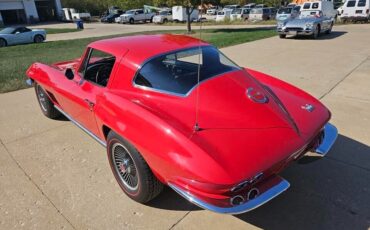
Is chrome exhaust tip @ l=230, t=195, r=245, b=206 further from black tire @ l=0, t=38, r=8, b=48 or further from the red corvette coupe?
black tire @ l=0, t=38, r=8, b=48

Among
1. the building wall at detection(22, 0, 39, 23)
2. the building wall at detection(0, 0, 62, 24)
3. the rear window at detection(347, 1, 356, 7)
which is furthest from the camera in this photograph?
the building wall at detection(22, 0, 39, 23)

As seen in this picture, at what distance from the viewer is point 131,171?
2.98 meters

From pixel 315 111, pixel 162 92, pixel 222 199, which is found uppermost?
pixel 162 92

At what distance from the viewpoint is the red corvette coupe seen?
7.49 feet

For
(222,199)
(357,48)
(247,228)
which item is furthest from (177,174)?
(357,48)

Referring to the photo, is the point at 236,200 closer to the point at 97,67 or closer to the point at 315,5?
the point at 97,67

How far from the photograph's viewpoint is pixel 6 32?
59.5ft

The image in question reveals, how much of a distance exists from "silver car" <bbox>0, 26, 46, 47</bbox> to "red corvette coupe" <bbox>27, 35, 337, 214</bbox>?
17.0m

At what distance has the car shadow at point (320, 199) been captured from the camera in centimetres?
269

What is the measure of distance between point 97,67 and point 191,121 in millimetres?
1869

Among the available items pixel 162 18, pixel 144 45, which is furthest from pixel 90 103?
pixel 162 18

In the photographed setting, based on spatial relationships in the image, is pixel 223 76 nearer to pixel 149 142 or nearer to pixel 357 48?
pixel 149 142

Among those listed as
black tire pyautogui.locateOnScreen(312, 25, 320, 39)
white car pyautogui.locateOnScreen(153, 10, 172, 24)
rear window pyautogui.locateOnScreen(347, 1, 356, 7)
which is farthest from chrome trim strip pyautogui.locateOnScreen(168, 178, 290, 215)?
white car pyautogui.locateOnScreen(153, 10, 172, 24)

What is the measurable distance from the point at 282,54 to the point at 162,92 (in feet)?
28.4
